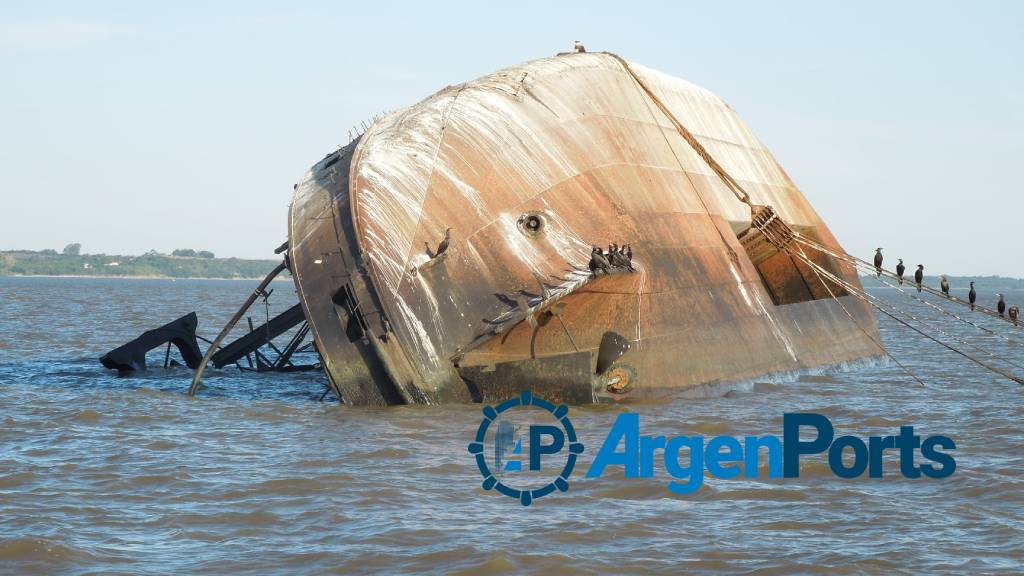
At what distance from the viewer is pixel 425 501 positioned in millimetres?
12633

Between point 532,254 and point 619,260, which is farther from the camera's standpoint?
point 532,254

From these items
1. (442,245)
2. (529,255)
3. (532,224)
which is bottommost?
(529,255)

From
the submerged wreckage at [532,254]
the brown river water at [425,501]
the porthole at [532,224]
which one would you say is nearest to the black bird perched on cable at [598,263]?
the submerged wreckage at [532,254]

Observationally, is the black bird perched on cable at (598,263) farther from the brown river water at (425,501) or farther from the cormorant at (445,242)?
the cormorant at (445,242)

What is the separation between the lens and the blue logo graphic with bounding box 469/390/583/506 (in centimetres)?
1330

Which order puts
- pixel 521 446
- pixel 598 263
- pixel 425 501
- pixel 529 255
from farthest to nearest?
pixel 529 255
pixel 598 263
pixel 521 446
pixel 425 501

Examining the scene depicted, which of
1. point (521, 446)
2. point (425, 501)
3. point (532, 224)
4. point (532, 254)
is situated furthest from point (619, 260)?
point (425, 501)

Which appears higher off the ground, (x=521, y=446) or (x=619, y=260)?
(x=619, y=260)

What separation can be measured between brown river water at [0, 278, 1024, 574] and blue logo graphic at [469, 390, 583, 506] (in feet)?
0.67

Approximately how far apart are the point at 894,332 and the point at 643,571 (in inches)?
1523

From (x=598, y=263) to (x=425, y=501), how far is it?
6.00m

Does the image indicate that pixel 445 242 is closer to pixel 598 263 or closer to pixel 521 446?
pixel 598 263

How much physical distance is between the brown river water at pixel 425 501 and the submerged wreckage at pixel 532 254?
0.76 metres

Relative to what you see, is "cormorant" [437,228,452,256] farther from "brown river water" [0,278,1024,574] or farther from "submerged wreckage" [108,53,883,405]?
"brown river water" [0,278,1024,574]
